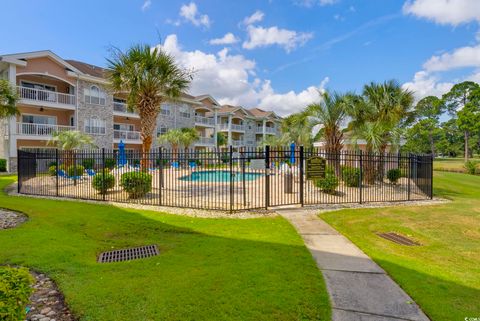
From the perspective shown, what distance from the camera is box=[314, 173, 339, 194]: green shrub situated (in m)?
13.7

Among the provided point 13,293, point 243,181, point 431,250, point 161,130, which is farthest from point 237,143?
point 13,293

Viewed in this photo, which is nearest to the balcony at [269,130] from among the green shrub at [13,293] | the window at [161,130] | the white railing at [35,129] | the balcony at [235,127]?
the balcony at [235,127]

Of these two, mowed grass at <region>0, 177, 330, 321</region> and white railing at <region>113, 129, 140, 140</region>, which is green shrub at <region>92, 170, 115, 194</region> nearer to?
mowed grass at <region>0, 177, 330, 321</region>

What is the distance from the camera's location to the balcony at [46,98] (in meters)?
24.8

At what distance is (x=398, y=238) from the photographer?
25.1ft

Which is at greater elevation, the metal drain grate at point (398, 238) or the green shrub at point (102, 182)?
the green shrub at point (102, 182)

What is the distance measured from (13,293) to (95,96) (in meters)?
32.5

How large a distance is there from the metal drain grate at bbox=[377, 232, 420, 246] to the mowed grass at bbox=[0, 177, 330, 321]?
2.53 m

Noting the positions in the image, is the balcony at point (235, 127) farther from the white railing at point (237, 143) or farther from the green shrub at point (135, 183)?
the green shrub at point (135, 183)

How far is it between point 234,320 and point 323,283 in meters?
1.79

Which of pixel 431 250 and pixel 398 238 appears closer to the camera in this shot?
pixel 431 250

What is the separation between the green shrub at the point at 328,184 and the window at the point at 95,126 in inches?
1029

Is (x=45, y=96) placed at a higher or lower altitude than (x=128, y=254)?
higher

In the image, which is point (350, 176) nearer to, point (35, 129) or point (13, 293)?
point (13, 293)
